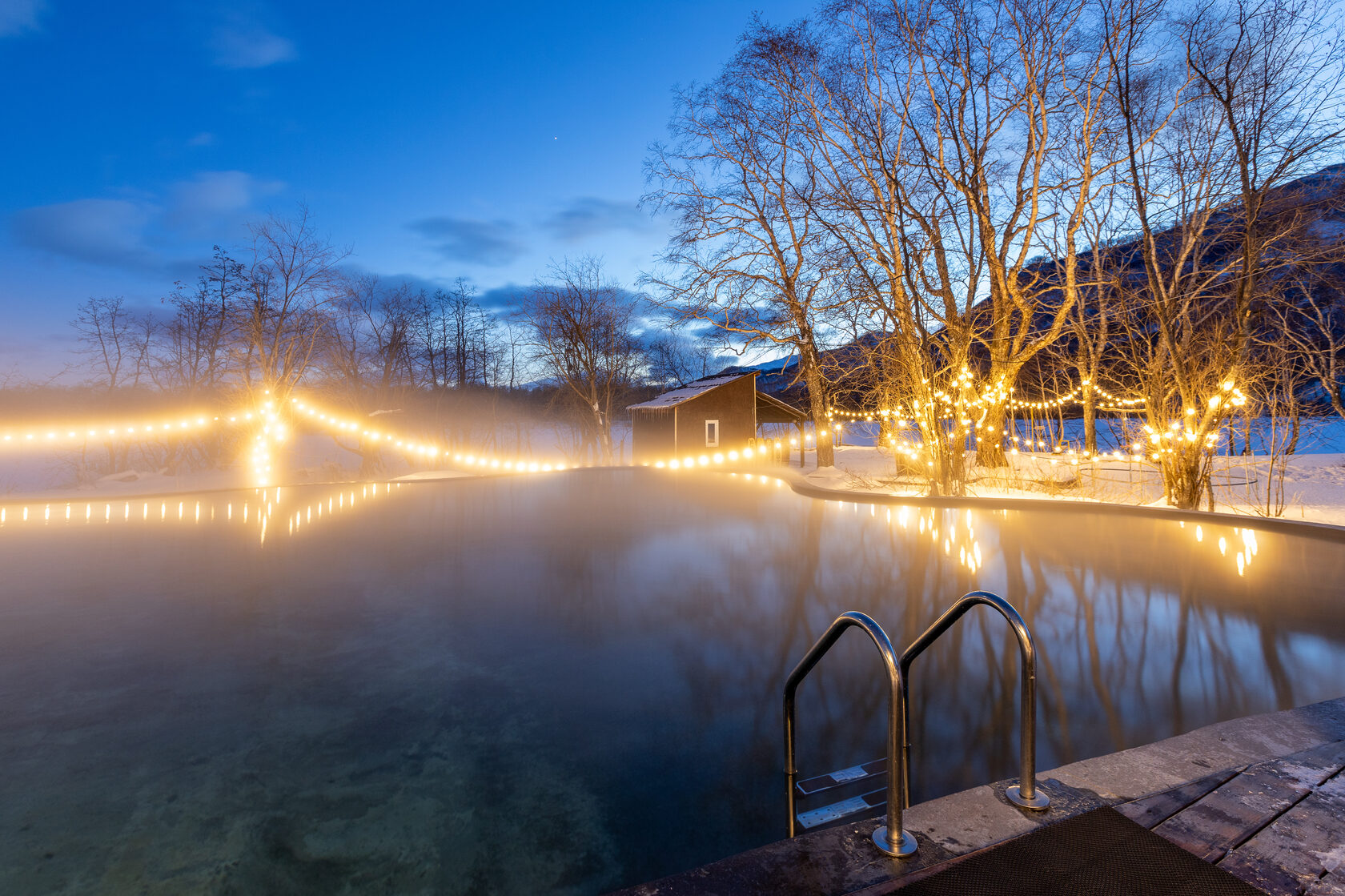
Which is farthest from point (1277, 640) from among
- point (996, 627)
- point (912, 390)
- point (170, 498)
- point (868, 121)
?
point (170, 498)

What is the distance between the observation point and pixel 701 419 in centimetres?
2478

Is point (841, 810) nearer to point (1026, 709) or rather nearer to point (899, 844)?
point (899, 844)

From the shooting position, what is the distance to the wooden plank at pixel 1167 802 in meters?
1.90

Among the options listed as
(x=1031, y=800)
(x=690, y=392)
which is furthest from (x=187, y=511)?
(x=690, y=392)

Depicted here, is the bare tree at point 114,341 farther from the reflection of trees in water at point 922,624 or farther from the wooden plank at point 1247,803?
the wooden plank at point 1247,803

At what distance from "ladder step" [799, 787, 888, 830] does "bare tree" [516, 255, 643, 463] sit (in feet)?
81.1

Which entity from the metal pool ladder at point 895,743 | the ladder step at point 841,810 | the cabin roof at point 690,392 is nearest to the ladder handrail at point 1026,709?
the metal pool ladder at point 895,743

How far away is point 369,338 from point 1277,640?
26391 millimetres

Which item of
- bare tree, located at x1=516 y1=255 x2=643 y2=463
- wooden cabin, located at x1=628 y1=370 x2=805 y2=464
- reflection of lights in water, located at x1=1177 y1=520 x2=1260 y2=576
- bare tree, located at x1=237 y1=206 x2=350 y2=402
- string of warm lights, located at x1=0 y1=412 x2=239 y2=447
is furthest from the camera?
bare tree, located at x1=516 y1=255 x2=643 y2=463

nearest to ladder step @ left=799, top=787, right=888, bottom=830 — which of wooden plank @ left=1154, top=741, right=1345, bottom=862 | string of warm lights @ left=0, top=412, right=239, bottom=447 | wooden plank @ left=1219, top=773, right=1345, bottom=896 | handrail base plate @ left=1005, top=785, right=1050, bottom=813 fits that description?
handrail base plate @ left=1005, top=785, right=1050, bottom=813

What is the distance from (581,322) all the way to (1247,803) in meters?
26.4

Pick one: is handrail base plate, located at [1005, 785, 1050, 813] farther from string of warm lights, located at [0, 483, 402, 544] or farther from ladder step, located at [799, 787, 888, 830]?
string of warm lights, located at [0, 483, 402, 544]

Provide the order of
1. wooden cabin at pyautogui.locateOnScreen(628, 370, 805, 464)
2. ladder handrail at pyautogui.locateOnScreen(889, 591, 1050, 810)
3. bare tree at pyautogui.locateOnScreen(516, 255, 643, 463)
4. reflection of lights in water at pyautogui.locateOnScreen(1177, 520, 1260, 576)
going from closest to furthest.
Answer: ladder handrail at pyautogui.locateOnScreen(889, 591, 1050, 810) → reflection of lights in water at pyautogui.locateOnScreen(1177, 520, 1260, 576) → wooden cabin at pyautogui.locateOnScreen(628, 370, 805, 464) → bare tree at pyautogui.locateOnScreen(516, 255, 643, 463)

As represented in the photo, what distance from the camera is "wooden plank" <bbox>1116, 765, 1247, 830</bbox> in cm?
190
